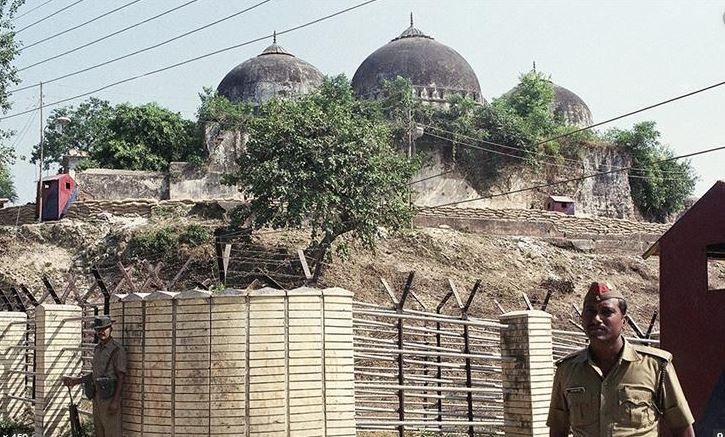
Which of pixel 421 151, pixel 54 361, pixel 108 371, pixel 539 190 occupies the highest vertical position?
pixel 421 151

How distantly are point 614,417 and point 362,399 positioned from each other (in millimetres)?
7858

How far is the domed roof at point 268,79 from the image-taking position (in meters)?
36.0

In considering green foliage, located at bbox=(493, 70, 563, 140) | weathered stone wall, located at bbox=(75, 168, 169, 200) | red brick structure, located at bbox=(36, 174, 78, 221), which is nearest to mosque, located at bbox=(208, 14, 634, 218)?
green foliage, located at bbox=(493, 70, 563, 140)

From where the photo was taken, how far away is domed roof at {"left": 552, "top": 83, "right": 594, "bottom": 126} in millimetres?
41438

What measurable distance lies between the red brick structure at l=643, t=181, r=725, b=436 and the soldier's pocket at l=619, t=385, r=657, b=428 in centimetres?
573

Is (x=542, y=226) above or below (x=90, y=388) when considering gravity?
above

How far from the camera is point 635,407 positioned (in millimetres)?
3945

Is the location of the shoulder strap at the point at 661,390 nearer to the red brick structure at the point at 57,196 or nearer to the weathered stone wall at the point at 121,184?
the red brick structure at the point at 57,196

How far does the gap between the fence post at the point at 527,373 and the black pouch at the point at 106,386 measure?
3509mm

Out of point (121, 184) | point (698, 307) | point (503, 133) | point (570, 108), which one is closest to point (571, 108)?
point (570, 108)

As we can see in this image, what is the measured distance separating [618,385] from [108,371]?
15.8ft

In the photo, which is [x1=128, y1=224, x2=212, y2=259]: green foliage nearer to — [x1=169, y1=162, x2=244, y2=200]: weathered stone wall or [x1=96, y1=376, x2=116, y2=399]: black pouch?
[x1=169, y1=162, x2=244, y2=200]: weathered stone wall

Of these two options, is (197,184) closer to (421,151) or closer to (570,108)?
(421,151)

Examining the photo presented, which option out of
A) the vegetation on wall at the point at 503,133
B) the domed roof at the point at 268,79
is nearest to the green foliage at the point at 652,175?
the vegetation on wall at the point at 503,133
